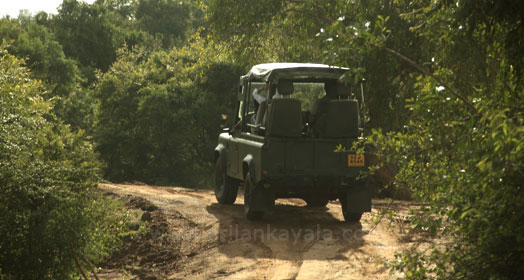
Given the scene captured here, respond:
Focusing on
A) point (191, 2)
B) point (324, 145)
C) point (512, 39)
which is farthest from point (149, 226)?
point (191, 2)

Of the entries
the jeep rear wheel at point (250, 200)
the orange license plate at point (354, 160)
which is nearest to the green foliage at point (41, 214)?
the jeep rear wheel at point (250, 200)

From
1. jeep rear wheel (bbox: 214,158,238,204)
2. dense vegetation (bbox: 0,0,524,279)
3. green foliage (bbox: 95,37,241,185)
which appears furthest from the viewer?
green foliage (bbox: 95,37,241,185)

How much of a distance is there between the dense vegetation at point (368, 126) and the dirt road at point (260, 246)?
997 mm

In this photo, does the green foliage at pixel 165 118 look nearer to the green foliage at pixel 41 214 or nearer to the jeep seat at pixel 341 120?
the jeep seat at pixel 341 120

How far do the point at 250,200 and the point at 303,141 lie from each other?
4.58 ft

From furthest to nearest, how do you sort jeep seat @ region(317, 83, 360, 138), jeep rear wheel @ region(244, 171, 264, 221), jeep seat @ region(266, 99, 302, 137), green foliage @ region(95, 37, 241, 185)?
green foliage @ region(95, 37, 241, 185) < jeep rear wheel @ region(244, 171, 264, 221) < jeep seat @ region(317, 83, 360, 138) < jeep seat @ region(266, 99, 302, 137)

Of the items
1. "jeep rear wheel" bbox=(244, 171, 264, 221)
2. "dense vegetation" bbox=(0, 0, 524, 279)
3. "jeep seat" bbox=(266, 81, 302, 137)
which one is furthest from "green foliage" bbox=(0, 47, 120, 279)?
"jeep seat" bbox=(266, 81, 302, 137)

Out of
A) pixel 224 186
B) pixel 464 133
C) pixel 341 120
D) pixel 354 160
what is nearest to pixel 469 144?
pixel 464 133

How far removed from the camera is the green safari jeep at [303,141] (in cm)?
1201

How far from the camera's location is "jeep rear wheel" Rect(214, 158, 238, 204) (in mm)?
14777

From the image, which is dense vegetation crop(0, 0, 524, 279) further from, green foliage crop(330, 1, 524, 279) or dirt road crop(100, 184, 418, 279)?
dirt road crop(100, 184, 418, 279)

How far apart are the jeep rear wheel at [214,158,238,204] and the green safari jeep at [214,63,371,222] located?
1.63 meters

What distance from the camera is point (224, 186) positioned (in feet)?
48.9

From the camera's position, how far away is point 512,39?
226 inches
